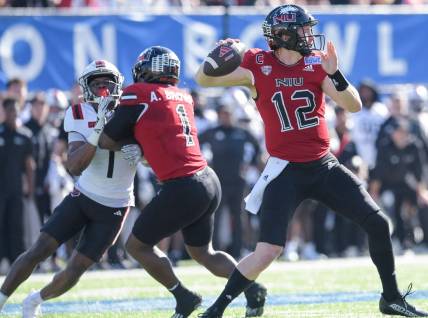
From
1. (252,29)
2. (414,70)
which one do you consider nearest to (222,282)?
(252,29)

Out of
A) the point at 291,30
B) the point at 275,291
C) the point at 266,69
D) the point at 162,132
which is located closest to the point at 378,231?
the point at 266,69

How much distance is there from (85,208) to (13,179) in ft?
16.9

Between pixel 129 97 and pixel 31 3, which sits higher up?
pixel 129 97

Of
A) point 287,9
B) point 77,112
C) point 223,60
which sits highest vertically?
point 287,9

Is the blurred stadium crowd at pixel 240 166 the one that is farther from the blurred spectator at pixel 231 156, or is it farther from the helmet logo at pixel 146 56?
the helmet logo at pixel 146 56

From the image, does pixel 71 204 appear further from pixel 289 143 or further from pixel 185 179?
pixel 289 143

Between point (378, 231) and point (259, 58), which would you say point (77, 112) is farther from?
point (378, 231)

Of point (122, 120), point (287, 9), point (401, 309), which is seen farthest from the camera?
point (287, 9)

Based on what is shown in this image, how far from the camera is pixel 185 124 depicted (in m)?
7.28

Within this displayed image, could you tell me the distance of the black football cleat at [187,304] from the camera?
24.0ft

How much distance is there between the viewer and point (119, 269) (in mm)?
12547

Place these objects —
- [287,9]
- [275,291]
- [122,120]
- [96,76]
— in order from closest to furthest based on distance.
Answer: [122,120] < [287,9] < [96,76] < [275,291]

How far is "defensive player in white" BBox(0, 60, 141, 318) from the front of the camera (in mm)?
7320

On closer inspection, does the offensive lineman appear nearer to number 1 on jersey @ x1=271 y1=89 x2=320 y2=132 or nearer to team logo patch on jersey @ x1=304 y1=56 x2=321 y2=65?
number 1 on jersey @ x1=271 y1=89 x2=320 y2=132
